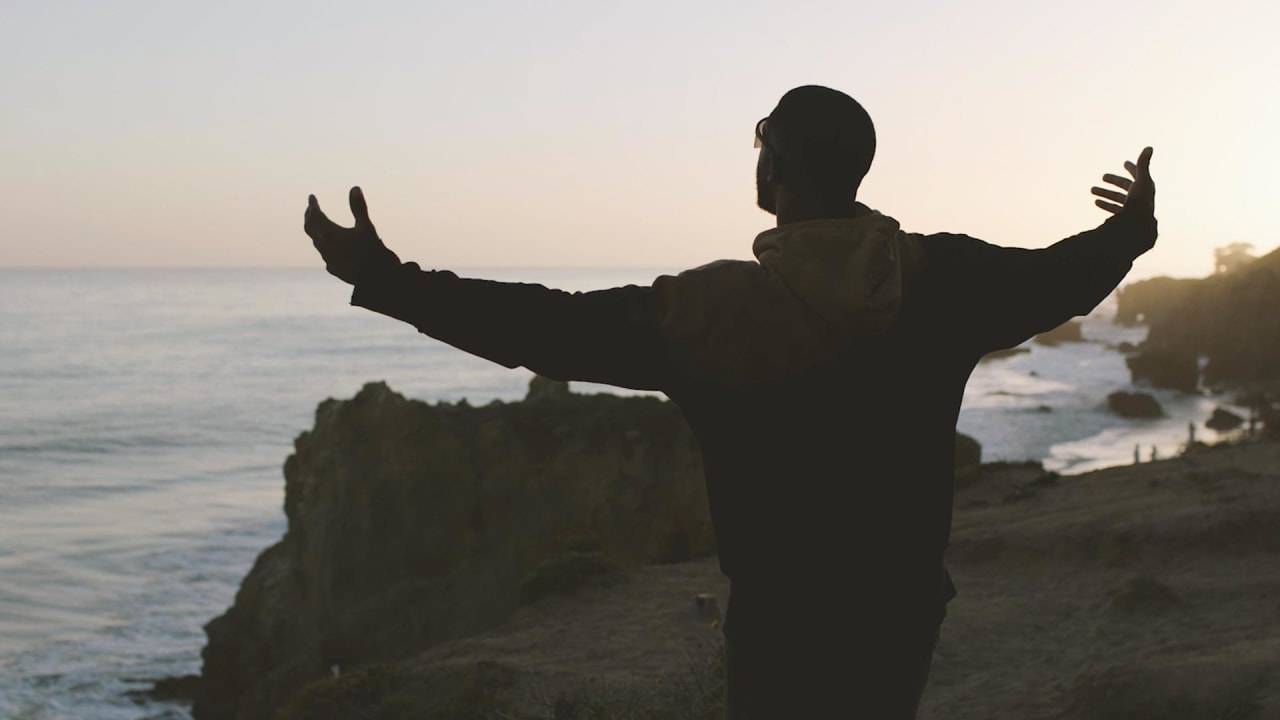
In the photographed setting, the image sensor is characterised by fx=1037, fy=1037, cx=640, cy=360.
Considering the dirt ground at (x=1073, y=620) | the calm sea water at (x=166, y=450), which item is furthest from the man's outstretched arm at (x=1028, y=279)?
the calm sea water at (x=166, y=450)

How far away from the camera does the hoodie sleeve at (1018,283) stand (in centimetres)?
243

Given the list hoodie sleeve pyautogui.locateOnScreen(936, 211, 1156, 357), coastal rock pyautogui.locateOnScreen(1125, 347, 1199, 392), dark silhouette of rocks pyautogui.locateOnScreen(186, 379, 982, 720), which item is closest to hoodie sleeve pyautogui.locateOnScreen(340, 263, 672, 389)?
hoodie sleeve pyautogui.locateOnScreen(936, 211, 1156, 357)

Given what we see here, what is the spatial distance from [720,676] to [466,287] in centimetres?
602

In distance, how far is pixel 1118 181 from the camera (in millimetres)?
2896

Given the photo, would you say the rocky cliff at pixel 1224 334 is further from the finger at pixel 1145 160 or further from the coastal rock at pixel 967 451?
the finger at pixel 1145 160

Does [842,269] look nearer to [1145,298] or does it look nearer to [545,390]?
[545,390]

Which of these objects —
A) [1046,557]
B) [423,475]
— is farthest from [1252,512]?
[423,475]

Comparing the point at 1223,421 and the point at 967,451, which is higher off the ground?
the point at 967,451

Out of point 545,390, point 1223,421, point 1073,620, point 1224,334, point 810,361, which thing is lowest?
point 1073,620

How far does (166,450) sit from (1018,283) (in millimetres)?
49909

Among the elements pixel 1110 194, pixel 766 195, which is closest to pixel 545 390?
pixel 1110 194

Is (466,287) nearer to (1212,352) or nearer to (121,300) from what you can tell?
(1212,352)

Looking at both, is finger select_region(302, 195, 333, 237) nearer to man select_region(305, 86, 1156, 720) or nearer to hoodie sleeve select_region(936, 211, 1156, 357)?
man select_region(305, 86, 1156, 720)

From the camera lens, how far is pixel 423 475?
1792 cm
